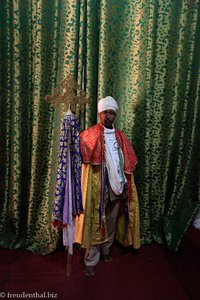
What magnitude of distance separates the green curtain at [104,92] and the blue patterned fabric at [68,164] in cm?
45

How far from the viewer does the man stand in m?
2.02

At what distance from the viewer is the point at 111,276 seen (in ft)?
7.02

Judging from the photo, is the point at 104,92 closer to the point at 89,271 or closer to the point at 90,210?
the point at 90,210

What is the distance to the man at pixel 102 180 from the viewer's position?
2021 millimetres

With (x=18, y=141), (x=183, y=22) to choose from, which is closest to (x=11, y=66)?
(x=18, y=141)

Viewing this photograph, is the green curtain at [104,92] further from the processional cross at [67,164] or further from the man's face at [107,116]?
the processional cross at [67,164]

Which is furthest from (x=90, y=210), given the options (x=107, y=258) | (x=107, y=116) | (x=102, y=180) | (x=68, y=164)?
(x=107, y=116)

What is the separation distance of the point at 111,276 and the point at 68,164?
3.38 feet

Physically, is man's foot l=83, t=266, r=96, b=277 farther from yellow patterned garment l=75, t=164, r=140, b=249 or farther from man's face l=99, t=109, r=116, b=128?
man's face l=99, t=109, r=116, b=128

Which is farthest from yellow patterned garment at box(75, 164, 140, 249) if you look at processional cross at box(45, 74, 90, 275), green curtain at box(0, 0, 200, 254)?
green curtain at box(0, 0, 200, 254)

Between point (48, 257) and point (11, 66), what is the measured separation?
1.75m

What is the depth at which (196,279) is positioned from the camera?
215cm

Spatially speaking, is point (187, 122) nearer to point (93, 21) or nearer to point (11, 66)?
point (93, 21)

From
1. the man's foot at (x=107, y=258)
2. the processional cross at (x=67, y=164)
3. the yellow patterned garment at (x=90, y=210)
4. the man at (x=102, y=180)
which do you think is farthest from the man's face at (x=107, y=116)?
the man's foot at (x=107, y=258)
